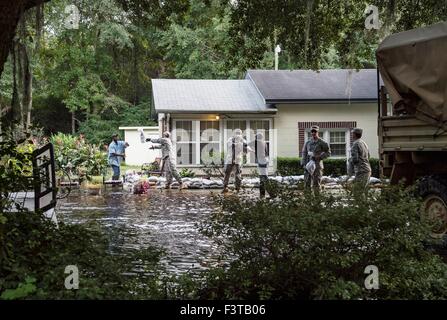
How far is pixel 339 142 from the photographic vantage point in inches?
1201

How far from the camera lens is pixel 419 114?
10.0 metres

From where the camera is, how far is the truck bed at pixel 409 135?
31.6 feet

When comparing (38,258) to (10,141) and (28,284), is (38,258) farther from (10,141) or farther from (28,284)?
(10,141)

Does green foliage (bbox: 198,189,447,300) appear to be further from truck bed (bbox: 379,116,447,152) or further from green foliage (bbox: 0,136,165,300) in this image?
truck bed (bbox: 379,116,447,152)

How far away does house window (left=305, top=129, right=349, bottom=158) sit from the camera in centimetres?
3036

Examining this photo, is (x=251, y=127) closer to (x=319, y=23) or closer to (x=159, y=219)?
(x=159, y=219)

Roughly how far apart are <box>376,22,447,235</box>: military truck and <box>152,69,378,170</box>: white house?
60.1ft

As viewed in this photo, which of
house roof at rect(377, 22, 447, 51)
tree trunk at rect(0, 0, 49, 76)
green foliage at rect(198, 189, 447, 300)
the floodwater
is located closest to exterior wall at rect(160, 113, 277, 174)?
the floodwater

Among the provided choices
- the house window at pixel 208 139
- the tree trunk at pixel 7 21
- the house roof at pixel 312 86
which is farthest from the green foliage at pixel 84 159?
the tree trunk at pixel 7 21

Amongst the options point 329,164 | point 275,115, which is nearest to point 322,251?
point 329,164

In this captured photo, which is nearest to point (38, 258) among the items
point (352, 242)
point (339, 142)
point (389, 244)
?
point (352, 242)

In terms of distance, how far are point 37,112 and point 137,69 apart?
8.24 meters

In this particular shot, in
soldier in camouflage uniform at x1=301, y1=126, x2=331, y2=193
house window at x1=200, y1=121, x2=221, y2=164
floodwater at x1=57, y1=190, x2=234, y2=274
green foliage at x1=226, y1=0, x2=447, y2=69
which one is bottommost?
floodwater at x1=57, y1=190, x2=234, y2=274

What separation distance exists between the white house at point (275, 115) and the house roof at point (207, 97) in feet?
0.15
